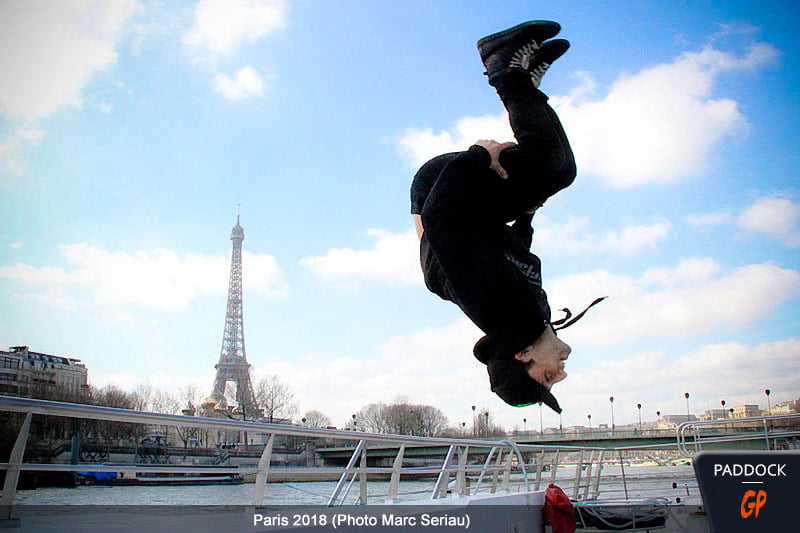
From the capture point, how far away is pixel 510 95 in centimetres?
176

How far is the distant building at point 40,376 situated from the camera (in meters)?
43.1

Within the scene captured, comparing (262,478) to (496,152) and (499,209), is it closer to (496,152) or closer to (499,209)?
(499,209)

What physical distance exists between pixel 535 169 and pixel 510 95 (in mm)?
239

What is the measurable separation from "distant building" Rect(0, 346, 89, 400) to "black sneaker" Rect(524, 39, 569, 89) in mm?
31203

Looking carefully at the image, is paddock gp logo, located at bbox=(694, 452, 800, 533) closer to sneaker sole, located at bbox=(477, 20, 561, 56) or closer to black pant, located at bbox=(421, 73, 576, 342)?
black pant, located at bbox=(421, 73, 576, 342)

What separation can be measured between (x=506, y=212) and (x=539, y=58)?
1.45ft

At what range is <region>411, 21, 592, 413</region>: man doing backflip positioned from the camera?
1.64 m

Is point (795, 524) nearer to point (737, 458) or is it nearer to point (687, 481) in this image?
point (737, 458)

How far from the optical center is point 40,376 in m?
62.2

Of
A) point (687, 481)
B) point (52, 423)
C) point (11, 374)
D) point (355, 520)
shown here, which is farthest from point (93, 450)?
point (11, 374)

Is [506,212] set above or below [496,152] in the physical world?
below

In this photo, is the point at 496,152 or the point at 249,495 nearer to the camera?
the point at 496,152

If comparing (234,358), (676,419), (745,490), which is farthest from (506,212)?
(234,358)

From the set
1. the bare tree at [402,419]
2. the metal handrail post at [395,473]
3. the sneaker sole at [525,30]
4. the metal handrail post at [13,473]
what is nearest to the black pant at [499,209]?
the sneaker sole at [525,30]
